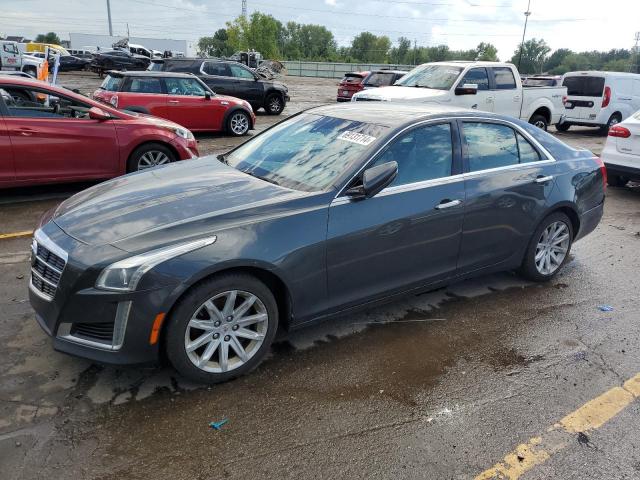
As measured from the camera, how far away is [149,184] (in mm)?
3826

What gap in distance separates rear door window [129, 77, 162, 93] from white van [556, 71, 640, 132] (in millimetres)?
11445

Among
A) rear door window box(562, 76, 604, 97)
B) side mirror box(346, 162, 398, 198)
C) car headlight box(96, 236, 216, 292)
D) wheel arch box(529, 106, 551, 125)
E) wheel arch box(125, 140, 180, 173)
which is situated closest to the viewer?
car headlight box(96, 236, 216, 292)

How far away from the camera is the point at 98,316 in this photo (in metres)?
2.86

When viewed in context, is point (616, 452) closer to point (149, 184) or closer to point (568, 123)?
point (149, 184)

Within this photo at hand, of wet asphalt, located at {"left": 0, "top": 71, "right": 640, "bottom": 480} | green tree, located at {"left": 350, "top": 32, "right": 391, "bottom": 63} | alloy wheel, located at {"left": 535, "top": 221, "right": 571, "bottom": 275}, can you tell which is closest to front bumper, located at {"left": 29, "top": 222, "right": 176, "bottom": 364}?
wet asphalt, located at {"left": 0, "top": 71, "right": 640, "bottom": 480}

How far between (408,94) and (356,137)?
25.7 ft

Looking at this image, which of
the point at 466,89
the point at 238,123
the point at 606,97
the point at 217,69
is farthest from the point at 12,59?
the point at 606,97

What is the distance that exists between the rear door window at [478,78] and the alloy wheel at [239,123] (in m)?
5.30

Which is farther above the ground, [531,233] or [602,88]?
[602,88]

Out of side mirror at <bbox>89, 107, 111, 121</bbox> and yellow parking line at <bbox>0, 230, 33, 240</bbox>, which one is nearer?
yellow parking line at <bbox>0, 230, 33, 240</bbox>

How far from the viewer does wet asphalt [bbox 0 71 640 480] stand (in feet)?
8.62

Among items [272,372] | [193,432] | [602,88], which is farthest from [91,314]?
[602,88]

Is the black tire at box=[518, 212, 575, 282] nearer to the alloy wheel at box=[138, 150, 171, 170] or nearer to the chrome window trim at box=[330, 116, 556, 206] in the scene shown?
the chrome window trim at box=[330, 116, 556, 206]

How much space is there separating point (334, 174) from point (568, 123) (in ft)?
51.7
